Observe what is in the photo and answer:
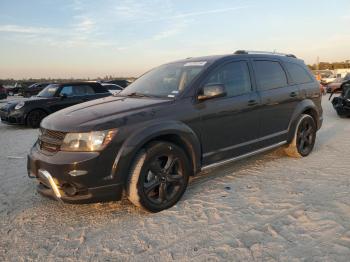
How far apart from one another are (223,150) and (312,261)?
1936mm

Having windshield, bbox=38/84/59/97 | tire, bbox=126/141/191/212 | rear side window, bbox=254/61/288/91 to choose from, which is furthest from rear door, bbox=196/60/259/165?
windshield, bbox=38/84/59/97

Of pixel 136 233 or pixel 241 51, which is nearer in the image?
pixel 136 233

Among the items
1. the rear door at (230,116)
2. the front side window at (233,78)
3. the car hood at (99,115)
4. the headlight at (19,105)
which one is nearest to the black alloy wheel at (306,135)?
the rear door at (230,116)

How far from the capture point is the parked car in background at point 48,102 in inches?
425

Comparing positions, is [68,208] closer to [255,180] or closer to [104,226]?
[104,226]

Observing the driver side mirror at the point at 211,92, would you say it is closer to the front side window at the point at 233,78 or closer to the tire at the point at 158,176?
the front side window at the point at 233,78

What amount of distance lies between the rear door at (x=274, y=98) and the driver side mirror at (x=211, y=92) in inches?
43.3

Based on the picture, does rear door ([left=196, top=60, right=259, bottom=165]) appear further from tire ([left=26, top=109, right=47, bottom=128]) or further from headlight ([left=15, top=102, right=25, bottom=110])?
headlight ([left=15, top=102, right=25, bottom=110])

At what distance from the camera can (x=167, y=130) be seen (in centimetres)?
379

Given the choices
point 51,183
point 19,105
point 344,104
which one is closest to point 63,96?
point 19,105

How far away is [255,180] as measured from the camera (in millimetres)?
4789

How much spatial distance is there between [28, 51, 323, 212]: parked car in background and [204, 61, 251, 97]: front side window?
1 centimetres

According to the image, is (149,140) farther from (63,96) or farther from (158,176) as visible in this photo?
(63,96)

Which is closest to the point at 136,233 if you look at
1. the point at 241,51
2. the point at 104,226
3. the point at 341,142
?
the point at 104,226
